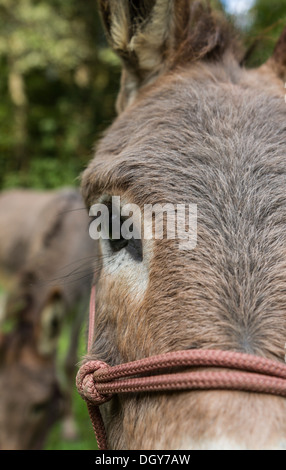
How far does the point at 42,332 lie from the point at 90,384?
3.04 m

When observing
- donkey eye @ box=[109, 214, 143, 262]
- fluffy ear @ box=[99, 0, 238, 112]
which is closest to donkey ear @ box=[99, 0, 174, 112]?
fluffy ear @ box=[99, 0, 238, 112]

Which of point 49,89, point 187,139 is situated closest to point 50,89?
point 49,89

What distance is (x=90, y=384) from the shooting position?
5.53 feet

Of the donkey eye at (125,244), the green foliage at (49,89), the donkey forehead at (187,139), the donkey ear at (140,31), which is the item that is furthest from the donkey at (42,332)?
the green foliage at (49,89)

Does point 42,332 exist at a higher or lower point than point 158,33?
lower

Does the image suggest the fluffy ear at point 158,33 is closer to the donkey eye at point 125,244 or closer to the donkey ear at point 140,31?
the donkey ear at point 140,31

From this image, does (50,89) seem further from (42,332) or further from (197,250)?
(197,250)

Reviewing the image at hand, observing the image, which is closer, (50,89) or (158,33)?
(158,33)

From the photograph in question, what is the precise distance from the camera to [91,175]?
6.62ft

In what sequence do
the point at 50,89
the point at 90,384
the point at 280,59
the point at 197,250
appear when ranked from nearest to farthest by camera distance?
1. the point at 197,250
2. the point at 90,384
3. the point at 280,59
4. the point at 50,89

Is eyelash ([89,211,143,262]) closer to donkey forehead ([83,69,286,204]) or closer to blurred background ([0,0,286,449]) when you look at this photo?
donkey forehead ([83,69,286,204])

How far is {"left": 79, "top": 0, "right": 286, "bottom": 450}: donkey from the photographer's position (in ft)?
4.36
